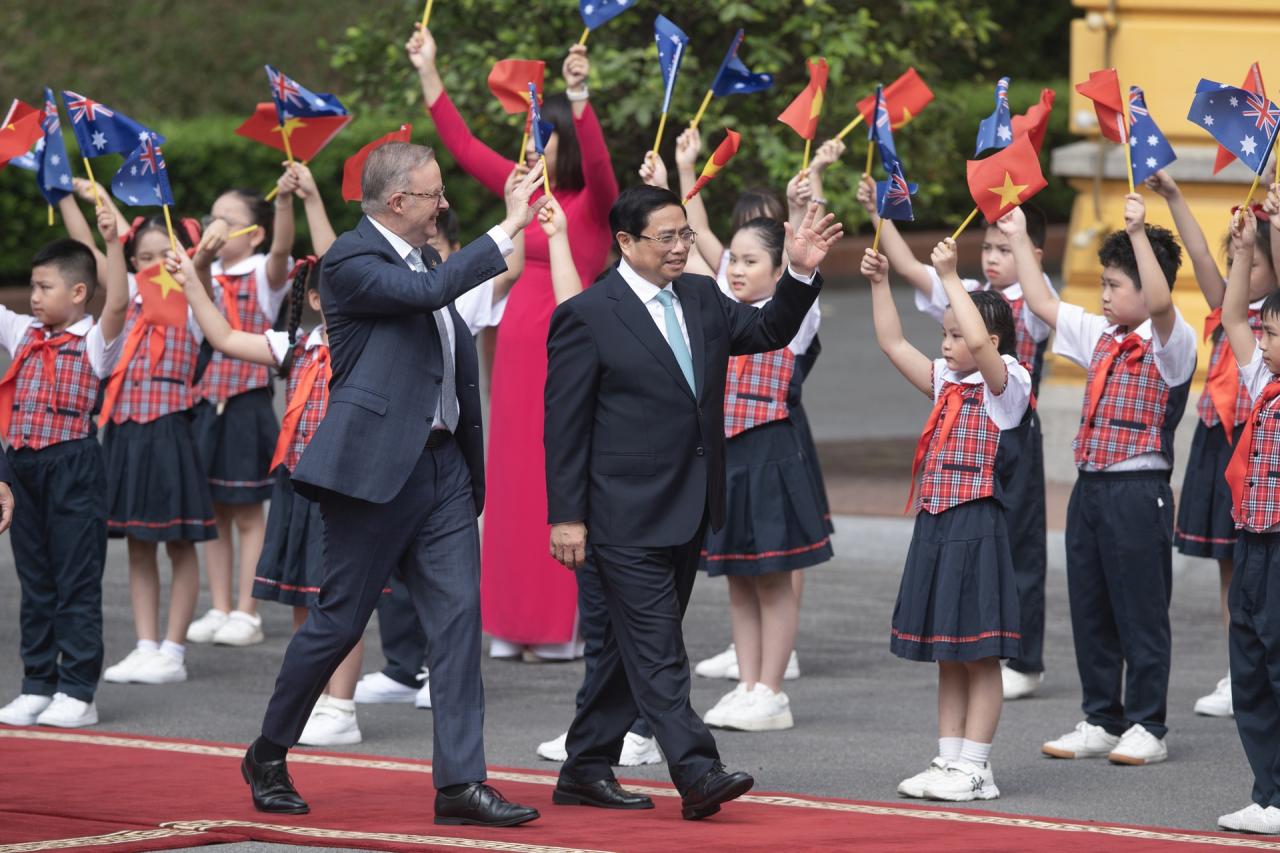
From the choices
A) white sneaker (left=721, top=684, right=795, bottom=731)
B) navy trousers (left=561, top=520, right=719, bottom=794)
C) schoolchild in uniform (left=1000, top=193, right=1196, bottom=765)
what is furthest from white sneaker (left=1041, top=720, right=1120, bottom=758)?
navy trousers (left=561, top=520, right=719, bottom=794)

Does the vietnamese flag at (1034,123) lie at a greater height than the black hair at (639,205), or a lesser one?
greater

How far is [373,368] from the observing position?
5609mm

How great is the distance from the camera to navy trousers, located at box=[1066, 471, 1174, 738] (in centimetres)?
662

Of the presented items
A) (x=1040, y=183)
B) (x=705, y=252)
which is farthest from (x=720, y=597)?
(x=1040, y=183)

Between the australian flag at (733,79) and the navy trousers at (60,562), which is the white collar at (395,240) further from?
the australian flag at (733,79)

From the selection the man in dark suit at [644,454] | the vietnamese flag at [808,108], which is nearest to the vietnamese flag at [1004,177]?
the man in dark suit at [644,454]

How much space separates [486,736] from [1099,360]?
2367 millimetres

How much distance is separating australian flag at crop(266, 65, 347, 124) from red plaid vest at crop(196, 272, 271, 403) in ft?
2.95

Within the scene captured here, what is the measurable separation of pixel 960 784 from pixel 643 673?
→ 107 centimetres

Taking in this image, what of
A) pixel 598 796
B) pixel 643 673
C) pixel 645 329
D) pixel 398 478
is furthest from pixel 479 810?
pixel 645 329

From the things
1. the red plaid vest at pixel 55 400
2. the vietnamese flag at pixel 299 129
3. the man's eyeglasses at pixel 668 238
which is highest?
the vietnamese flag at pixel 299 129

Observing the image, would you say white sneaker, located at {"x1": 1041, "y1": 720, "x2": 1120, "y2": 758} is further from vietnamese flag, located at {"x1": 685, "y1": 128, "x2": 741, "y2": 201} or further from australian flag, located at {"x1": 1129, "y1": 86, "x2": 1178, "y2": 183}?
vietnamese flag, located at {"x1": 685, "y1": 128, "x2": 741, "y2": 201}

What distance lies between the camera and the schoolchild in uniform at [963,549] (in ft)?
19.9

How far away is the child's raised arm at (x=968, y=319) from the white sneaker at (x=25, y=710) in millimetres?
3368
